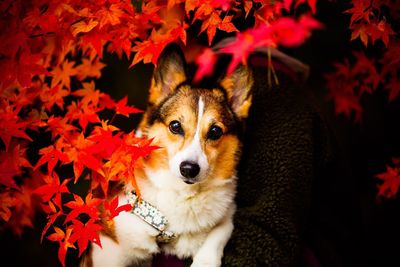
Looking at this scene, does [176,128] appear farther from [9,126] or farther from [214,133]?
[9,126]

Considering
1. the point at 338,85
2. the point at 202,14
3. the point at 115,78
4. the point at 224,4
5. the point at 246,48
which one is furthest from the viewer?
the point at 115,78

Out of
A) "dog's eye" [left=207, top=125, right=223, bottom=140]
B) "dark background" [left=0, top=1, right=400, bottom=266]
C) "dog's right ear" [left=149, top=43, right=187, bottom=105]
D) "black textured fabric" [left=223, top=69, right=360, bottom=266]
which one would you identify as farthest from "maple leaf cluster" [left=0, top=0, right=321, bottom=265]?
"dark background" [left=0, top=1, right=400, bottom=266]

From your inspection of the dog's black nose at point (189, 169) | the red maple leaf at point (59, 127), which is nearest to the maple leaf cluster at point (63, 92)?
the red maple leaf at point (59, 127)

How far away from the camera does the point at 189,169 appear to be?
7.66 feet

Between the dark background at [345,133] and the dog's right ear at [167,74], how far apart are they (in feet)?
4.94

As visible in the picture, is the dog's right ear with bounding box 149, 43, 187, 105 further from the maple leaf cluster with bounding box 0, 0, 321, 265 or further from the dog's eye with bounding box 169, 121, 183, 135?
the dog's eye with bounding box 169, 121, 183, 135

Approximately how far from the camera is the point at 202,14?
242cm

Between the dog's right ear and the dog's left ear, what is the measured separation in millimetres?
308

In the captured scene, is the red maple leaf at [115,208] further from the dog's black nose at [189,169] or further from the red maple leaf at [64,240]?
the dog's black nose at [189,169]

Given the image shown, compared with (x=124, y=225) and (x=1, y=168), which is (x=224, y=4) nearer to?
(x=124, y=225)

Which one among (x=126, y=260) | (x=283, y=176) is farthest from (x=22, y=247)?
(x=283, y=176)

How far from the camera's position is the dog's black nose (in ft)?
7.66

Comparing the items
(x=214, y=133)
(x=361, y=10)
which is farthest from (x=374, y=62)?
(x=214, y=133)

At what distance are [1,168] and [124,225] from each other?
0.85 m
